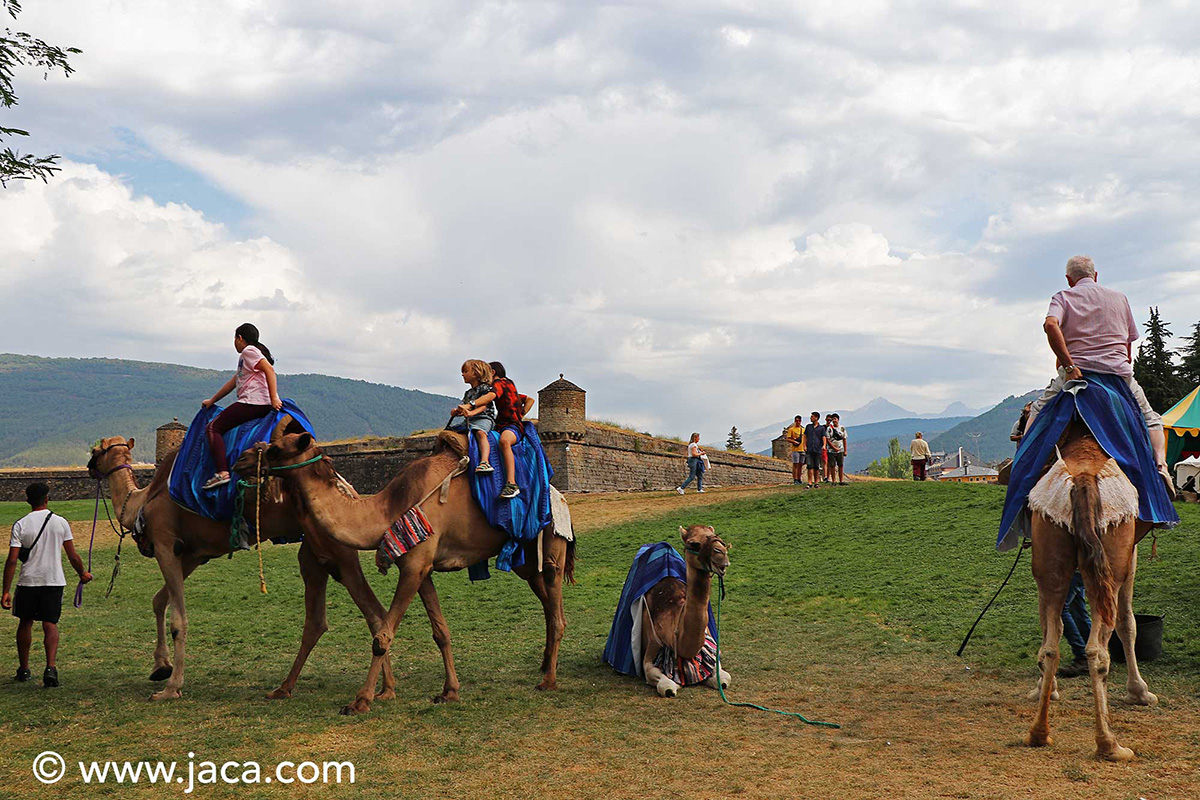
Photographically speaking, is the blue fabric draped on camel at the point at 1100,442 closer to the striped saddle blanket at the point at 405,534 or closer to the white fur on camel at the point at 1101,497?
the white fur on camel at the point at 1101,497

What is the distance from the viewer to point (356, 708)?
739 cm

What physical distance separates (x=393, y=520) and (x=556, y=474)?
2681 cm

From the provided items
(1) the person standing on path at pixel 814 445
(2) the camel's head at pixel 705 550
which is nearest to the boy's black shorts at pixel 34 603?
(2) the camel's head at pixel 705 550

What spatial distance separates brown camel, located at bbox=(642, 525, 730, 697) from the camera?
24.5ft

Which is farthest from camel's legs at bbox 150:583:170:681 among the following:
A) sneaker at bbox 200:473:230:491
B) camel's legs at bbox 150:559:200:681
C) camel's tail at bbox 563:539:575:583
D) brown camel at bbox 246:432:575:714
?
camel's tail at bbox 563:539:575:583

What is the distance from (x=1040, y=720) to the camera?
6.19 metres

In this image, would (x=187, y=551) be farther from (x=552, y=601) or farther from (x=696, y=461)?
(x=696, y=461)

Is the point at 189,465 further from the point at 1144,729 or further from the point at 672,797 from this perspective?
the point at 1144,729

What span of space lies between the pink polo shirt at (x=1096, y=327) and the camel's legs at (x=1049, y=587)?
1.36 metres

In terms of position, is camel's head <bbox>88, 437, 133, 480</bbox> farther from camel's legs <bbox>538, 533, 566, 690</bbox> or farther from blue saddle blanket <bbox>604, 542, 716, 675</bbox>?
blue saddle blanket <bbox>604, 542, 716, 675</bbox>

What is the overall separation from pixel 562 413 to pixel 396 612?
2726cm

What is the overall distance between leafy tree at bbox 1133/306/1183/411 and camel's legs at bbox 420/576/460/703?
1728 inches

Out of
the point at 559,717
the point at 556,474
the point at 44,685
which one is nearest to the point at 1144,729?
the point at 559,717

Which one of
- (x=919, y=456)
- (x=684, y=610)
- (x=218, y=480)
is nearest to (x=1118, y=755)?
(x=684, y=610)
